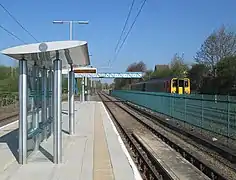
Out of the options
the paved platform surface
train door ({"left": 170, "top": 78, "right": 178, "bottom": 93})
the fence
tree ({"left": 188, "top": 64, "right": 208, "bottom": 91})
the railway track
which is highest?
tree ({"left": 188, "top": 64, "right": 208, "bottom": 91})

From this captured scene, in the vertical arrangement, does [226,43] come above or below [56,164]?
above

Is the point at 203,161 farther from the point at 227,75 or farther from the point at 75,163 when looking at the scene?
the point at 227,75

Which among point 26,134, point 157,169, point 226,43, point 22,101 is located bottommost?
point 157,169

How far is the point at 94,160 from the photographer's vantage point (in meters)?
9.69

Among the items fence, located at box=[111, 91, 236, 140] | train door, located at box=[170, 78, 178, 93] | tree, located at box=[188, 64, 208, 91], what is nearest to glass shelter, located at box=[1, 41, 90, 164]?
fence, located at box=[111, 91, 236, 140]

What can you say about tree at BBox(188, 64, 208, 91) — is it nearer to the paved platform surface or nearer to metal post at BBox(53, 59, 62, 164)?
the paved platform surface

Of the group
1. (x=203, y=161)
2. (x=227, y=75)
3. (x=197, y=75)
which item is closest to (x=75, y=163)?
(x=203, y=161)

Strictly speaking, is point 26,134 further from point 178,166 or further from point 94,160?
point 178,166

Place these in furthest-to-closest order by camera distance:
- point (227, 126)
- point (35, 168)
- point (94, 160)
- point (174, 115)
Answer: point (174, 115) < point (227, 126) < point (94, 160) < point (35, 168)

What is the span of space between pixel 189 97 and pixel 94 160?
1066cm

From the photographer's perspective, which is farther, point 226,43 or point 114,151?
point 226,43

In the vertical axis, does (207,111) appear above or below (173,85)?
below

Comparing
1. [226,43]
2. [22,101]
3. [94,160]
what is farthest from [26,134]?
[226,43]

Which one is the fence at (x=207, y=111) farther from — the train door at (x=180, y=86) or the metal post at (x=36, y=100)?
the train door at (x=180, y=86)
